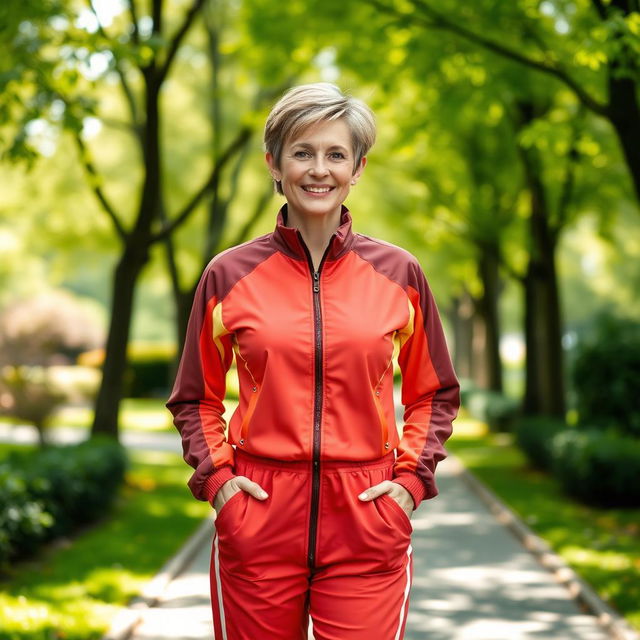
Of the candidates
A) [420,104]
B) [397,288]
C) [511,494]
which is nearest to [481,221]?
[420,104]

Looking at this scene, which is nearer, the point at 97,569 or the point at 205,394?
the point at 205,394

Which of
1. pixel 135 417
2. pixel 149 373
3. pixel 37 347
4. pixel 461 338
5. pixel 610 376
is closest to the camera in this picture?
pixel 610 376

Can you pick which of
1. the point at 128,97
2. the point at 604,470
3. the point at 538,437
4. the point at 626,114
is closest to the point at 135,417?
the point at 128,97

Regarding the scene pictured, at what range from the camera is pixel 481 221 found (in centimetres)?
2127

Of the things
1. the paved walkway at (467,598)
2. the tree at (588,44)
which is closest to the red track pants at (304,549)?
A: the paved walkway at (467,598)

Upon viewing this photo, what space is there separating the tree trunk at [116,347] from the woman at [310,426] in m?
10.7

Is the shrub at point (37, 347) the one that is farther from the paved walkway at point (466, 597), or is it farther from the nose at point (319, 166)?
the nose at point (319, 166)

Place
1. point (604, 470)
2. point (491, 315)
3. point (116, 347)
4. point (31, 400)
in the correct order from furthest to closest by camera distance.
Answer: point (491, 315), point (31, 400), point (116, 347), point (604, 470)

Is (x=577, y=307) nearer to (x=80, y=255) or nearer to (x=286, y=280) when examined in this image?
(x=80, y=255)

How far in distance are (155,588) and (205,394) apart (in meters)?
5.19

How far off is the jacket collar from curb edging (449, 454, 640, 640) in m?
4.23

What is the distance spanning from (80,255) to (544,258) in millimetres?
17349

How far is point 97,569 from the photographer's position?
8742mm

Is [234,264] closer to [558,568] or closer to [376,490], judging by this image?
[376,490]
